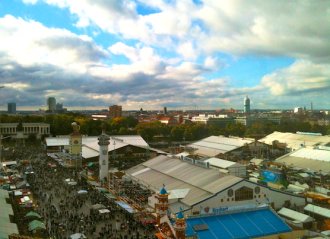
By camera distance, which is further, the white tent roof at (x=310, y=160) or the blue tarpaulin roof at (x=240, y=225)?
the white tent roof at (x=310, y=160)

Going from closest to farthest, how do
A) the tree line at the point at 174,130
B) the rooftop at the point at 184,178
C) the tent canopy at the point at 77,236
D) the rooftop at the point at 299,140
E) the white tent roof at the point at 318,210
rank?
1. the tent canopy at the point at 77,236
2. the white tent roof at the point at 318,210
3. the rooftop at the point at 184,178
4. the rooftop at the point at 299,140
5. the tree line at the point at 174,130

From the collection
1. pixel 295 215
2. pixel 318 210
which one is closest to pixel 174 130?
pixel 318 210

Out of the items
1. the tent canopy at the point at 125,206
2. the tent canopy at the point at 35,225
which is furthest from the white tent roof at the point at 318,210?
the tent canopy at the point at 35,225

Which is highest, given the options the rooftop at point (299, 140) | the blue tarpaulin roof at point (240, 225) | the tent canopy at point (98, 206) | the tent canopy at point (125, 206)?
the rooftop at point (299, 140)

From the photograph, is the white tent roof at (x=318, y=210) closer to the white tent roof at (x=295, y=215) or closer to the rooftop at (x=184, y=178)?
the white tent roof at (x=295, y=215)

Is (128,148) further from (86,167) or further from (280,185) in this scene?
(280,185)

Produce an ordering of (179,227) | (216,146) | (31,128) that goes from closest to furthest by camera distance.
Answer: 1. (179,227)
2. (216,146)
3. (31,128)

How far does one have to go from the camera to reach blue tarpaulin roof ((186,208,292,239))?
58.5ft

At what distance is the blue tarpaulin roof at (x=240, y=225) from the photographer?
17844mm

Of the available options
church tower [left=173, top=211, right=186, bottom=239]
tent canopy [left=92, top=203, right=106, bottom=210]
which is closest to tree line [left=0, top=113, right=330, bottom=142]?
tent canopy [left=92, top=203, right=106, bottom=210]

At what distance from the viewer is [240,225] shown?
18828 millimetres

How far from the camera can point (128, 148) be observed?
54812mm

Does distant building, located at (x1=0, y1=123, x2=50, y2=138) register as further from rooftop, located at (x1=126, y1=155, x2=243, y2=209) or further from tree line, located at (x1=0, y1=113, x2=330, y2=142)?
rooftop, located at (x1=126, y1=155, x2=243, y2=209)

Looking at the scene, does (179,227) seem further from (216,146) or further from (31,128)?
(31,128)
